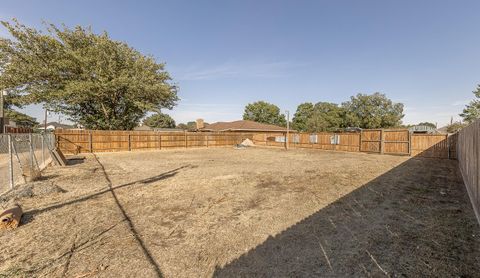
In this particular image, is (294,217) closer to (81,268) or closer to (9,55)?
(81,268)

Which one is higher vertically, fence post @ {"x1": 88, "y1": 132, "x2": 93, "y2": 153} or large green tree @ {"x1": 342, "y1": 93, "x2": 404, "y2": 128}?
large green tree @ {"x1": 342, "y1": 93, "x2": 404, "y2": 128}

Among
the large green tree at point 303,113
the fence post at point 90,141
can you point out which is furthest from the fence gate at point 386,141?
the large green tree at point 303,113

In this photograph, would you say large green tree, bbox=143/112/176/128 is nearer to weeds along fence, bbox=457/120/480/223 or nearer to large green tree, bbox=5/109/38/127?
large green tree, bbox=5/109/38/127

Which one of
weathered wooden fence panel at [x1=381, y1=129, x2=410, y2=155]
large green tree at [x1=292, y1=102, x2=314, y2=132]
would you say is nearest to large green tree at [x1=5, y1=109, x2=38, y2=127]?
weathered wooden fence panel at [x1=381, y1=129, x2=410, y2=155]

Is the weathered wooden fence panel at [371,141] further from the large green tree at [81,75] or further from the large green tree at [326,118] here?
the large green tree at [326,118]

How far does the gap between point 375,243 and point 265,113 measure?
2425 inches

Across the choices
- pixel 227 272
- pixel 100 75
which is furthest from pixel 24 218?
pixel 100 75

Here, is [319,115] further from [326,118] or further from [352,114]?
[352,114]

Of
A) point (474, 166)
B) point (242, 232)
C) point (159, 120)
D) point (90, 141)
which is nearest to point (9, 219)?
point (242, 232)

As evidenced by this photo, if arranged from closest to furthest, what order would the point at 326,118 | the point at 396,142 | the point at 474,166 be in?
1. the point at 474,166
2. the point at 396,142
3. the point at 326,118

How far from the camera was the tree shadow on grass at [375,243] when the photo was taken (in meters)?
2.90

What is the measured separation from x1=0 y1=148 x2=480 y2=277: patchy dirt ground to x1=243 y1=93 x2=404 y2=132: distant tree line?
1679 inches

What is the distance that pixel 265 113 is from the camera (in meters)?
64.3

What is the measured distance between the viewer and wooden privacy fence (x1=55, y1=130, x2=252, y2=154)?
59.9 feet
